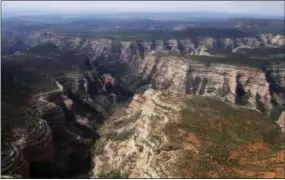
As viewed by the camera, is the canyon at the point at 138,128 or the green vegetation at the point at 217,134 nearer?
the green vegetation at the point at 217,134

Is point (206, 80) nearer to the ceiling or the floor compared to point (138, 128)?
nearer to the floor

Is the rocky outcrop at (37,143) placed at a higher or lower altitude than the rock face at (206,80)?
higher

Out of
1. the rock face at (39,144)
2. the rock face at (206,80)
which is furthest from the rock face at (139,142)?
the rock face at (206,80)

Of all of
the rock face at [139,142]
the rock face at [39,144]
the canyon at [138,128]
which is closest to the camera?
the canyon at [138,128]

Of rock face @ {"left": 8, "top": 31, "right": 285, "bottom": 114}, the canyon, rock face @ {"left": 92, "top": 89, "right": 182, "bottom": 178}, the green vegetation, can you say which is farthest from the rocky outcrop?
rock face @ {"left": 8, "top": 31, "right": 285, "bottom": 114}

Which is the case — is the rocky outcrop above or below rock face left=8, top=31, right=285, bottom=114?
above

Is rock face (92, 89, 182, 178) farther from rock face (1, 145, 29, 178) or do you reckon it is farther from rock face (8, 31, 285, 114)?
rock face (8, 31, 285, 114)

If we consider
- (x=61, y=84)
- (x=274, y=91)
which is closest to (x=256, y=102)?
(x=274, y=91)

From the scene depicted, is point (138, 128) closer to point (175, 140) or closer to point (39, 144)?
point (175, 140)

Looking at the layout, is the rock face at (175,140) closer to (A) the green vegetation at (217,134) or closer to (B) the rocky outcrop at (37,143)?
(A) the green vegetation at (217,134)

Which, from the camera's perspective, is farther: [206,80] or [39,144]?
[206,80]

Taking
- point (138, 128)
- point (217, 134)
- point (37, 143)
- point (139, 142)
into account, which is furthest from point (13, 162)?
point (217, 134)
